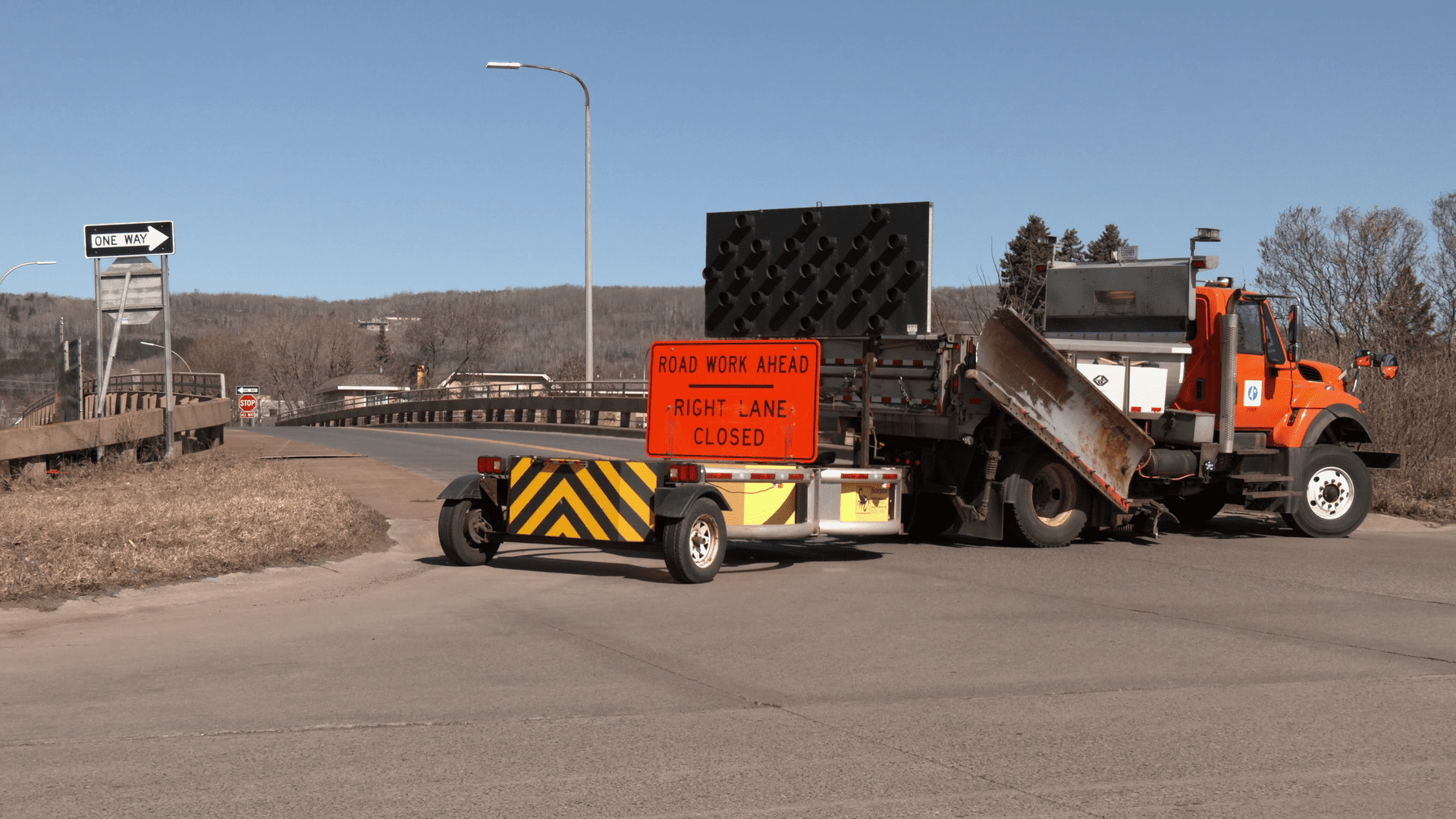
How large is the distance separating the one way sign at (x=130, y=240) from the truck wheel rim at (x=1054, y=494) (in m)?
12.4

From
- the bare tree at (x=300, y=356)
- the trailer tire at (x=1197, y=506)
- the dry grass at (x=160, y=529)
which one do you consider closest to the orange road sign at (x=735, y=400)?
the dry grass at (x=160, y=529)

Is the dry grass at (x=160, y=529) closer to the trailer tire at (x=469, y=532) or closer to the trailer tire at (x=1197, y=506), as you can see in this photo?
the trailer tire at (x=469, y=532)

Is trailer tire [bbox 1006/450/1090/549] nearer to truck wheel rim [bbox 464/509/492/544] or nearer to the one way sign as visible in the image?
truck wheel rim [bbox 464/509/492/544]

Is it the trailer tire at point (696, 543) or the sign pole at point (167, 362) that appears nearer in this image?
the trailer tire at point (696, 543)

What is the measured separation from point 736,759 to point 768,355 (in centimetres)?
709

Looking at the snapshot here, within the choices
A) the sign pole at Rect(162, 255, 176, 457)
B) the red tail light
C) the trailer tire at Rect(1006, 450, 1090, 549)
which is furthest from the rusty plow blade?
the sign pole at Rect(162, 255, 176, 457)

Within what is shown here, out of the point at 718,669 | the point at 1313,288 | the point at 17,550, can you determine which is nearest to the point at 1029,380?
the point at 718,669

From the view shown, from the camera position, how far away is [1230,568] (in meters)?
12.2

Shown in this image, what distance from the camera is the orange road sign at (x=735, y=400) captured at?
1222 centimetres

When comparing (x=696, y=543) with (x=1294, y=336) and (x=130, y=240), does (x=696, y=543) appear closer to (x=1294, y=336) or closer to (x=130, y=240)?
(x=1294, y=336)

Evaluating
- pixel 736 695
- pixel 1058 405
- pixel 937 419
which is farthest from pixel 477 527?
pixel 1058 405

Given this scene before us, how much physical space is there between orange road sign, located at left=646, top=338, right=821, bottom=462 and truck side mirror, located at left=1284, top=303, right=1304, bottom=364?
585 centimetres

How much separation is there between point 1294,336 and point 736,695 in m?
10.2

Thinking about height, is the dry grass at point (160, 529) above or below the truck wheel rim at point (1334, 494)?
below
